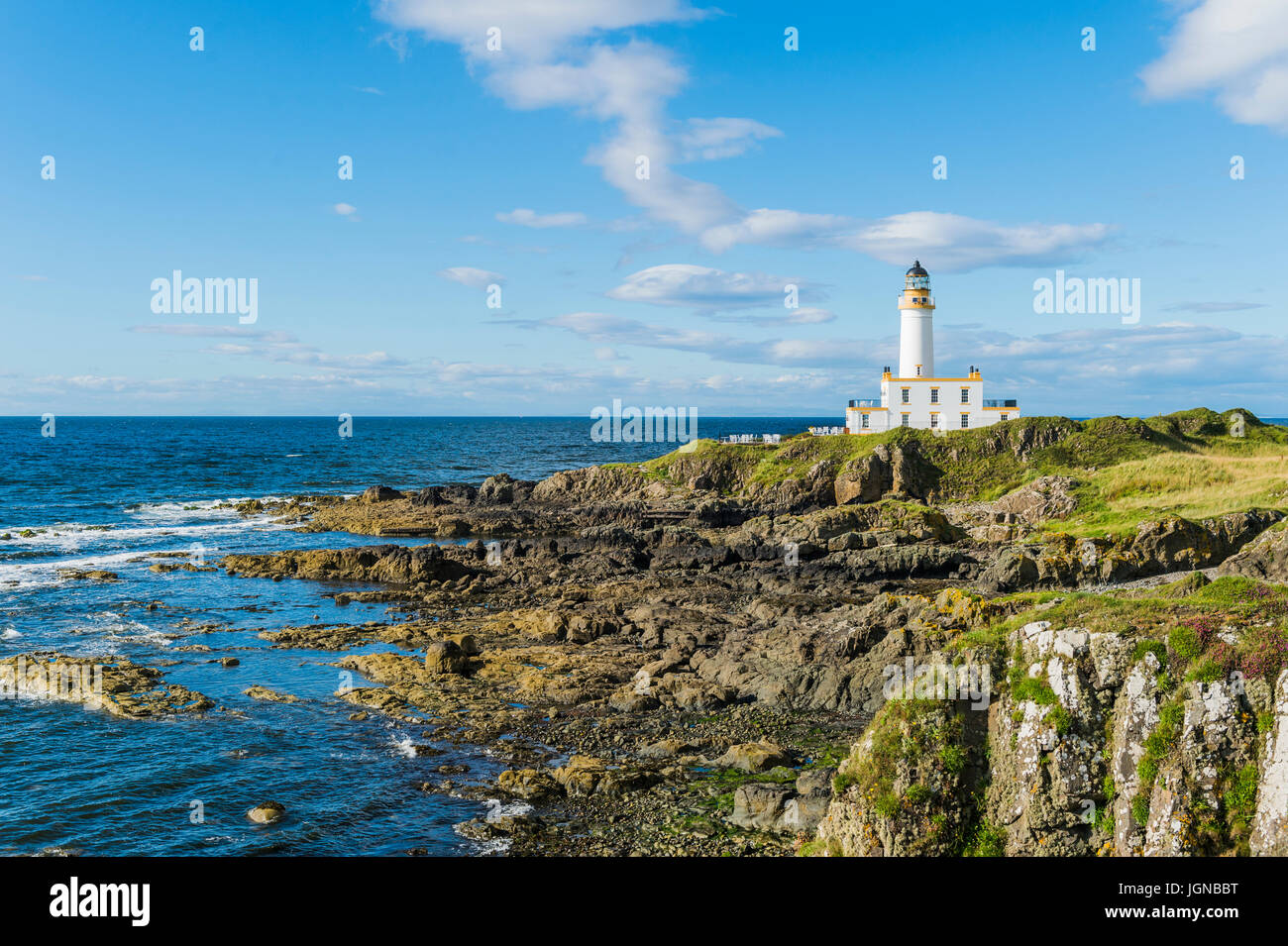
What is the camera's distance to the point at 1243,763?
11.2 meters

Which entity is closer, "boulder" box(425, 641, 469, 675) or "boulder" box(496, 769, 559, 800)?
"boulder" box(496, 769, 559, 800)

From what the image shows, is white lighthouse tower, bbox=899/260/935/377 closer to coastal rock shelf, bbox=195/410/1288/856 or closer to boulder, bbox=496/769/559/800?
coastal rock shelf, bbox=195/410/1288/856

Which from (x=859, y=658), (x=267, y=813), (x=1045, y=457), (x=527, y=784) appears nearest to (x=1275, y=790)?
(x=527, y=784)

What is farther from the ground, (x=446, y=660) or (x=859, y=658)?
(x=859, y=658)

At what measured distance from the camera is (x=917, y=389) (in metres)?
71.8

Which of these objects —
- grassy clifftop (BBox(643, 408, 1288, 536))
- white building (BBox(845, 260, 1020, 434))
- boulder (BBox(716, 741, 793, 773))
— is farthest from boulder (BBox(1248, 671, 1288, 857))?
white building (BBox(845, 260, 1020, 434))

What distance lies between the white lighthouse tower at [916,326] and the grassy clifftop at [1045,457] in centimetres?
952

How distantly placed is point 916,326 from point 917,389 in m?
5.20

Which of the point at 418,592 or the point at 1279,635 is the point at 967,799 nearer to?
the point at 1279,635

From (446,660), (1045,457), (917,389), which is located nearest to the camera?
(446,660)

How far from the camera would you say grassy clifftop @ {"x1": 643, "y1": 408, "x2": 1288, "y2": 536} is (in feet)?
169

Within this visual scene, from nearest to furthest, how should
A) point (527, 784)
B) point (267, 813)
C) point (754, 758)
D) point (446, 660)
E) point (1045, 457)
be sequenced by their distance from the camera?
1. point (267, 813)
2. point (527, 784)
3. point (754, 758)
4. point (446, 660)
5. point (1045, 457)

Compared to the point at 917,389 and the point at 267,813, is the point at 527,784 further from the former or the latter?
the point at 917,389
